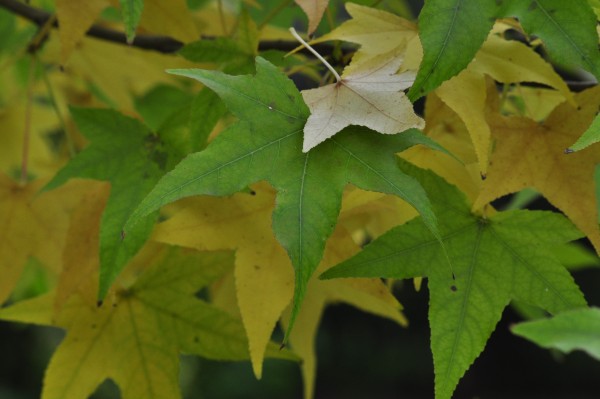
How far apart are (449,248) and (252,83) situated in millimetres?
196

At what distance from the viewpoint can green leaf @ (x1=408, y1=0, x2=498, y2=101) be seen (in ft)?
1.78

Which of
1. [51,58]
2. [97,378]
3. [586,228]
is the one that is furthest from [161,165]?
[51,58]

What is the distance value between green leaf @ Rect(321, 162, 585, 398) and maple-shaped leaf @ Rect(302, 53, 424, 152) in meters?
0.08

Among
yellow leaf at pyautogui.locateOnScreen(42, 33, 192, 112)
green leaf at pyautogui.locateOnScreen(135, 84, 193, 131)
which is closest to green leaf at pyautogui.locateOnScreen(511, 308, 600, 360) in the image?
yellow leaf at pyautogui.locateOnScreen(42, 33, 192, 112)

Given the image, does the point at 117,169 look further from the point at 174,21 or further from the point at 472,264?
the point at 472,264

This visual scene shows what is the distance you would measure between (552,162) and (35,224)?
524mm

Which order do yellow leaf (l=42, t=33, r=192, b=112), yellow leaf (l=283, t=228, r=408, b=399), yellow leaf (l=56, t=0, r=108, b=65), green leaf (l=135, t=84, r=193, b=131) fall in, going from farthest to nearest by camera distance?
green leaf (l=135, t=84, r=193, b=131) → yellow leaf (l=42, t=33, r=192, b=112) → yellow leaf (l=283, t=228, r=408, b=399) → yellow leaf (l=56, t=0, r=108, b=65)

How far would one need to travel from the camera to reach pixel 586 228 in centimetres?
62

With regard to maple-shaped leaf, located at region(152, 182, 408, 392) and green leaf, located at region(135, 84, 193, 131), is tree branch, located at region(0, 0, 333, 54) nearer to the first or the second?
maple-shaped leaf, located at region(152, 182, 408, 392)

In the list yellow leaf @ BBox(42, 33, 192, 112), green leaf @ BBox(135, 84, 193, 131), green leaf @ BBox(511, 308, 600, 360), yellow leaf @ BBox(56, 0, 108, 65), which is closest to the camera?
green leaf @ BBox(511, 308, 600, 360)

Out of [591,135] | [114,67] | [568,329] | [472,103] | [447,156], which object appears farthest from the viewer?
[114,67]

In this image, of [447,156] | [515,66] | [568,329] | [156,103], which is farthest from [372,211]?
[156,103]

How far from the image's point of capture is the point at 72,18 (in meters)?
0.75

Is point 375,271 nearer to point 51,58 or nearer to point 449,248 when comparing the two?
point 449,248
